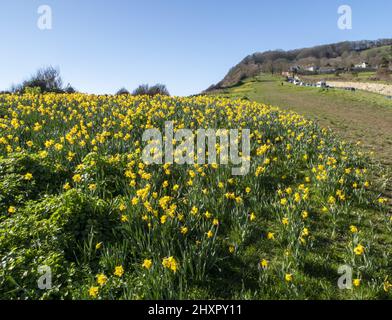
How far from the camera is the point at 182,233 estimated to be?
5117 millimetres

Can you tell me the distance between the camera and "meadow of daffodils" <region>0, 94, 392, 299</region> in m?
4.06

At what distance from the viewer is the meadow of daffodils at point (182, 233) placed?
406 cm

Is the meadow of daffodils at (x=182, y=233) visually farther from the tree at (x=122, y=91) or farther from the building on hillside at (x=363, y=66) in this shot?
the building on hillside at (x=363, y=66)

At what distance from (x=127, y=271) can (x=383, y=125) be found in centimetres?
1589

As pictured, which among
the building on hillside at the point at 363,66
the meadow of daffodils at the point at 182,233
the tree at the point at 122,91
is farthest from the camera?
the building on hillside at the point at 363,66

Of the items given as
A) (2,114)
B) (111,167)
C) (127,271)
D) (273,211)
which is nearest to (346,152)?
(273,211)

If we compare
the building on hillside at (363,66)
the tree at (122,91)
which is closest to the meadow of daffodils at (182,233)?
the tree at (122,91)

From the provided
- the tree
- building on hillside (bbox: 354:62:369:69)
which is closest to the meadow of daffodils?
the tree

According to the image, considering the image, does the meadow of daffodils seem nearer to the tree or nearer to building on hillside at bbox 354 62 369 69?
the tree

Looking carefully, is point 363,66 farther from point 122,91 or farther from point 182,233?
point 182,233

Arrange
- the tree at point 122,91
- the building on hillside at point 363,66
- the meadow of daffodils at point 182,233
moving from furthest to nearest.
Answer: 1. the building on hillside at point 363,66
2. the tree at point 122,91
3. the meadow of daffodils at point 182,233

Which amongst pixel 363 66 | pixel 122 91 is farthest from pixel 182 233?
pixel 363 66
